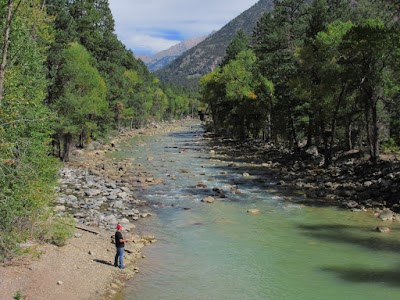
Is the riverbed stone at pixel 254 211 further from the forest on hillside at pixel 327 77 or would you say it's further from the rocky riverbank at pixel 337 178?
the forest on hillside at pixel 327 77

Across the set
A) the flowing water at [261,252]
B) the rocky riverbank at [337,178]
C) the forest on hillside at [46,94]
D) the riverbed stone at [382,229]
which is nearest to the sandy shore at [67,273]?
the flowing water at [261,252]

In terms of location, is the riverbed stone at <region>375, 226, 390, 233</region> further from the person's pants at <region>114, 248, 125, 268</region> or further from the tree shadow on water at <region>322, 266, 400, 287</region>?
the person's pants at <region>114, 248, 125, 268</region>

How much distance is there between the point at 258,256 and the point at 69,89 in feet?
102

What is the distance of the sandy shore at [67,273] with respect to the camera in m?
14.9

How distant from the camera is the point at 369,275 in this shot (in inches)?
731

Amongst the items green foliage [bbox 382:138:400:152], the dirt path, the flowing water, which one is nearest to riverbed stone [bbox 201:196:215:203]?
the flowing water

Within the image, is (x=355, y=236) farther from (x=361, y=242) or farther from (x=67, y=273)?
(x=67, y=273)

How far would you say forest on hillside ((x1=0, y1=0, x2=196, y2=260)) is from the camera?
1517 cm

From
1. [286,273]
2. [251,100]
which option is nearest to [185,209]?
[286,273]

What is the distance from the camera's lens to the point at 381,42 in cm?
3388

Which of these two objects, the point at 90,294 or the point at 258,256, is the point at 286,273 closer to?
the point at 258,256

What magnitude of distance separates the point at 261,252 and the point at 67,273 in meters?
9.70

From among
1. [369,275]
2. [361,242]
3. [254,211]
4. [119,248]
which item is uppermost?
[119,248]

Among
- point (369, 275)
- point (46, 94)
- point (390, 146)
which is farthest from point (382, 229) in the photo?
point (390, 146)
